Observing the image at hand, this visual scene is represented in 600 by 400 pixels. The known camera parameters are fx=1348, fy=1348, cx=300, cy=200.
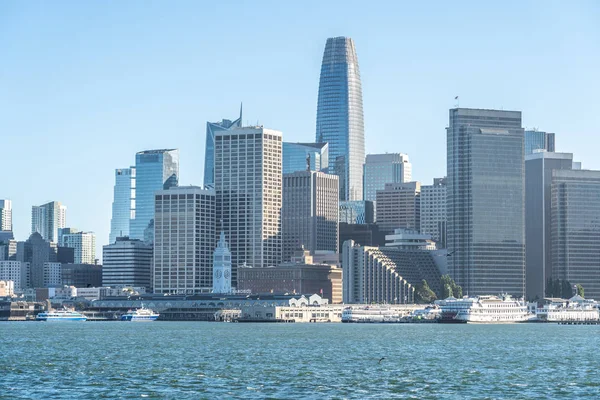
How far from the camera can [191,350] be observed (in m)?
191

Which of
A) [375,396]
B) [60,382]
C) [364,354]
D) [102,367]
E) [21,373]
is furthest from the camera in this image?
[364,354]

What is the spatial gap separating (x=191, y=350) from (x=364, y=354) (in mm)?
26156

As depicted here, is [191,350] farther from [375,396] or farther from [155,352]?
[375,396]

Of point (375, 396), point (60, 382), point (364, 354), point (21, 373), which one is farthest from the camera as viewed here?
point (364, 354)

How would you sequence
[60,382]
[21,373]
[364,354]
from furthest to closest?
[364,354] < [21,373] < [60,382]

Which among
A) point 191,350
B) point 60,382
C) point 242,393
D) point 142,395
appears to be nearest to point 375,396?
point 242,393

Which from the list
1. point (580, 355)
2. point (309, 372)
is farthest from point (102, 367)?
point (580, 355)

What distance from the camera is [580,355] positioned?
18300cm

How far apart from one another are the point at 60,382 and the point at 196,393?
57.8 feet

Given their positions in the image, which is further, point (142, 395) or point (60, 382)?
point (60, 382)

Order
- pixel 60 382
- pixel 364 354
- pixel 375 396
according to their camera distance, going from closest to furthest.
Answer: pixel 375 396
pixel 60 382
pixel 364 354

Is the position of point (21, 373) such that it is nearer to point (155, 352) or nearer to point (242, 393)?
point (242, 393)

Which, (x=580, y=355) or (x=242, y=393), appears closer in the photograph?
(x=242, y=393)

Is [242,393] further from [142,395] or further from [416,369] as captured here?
[416,369]
